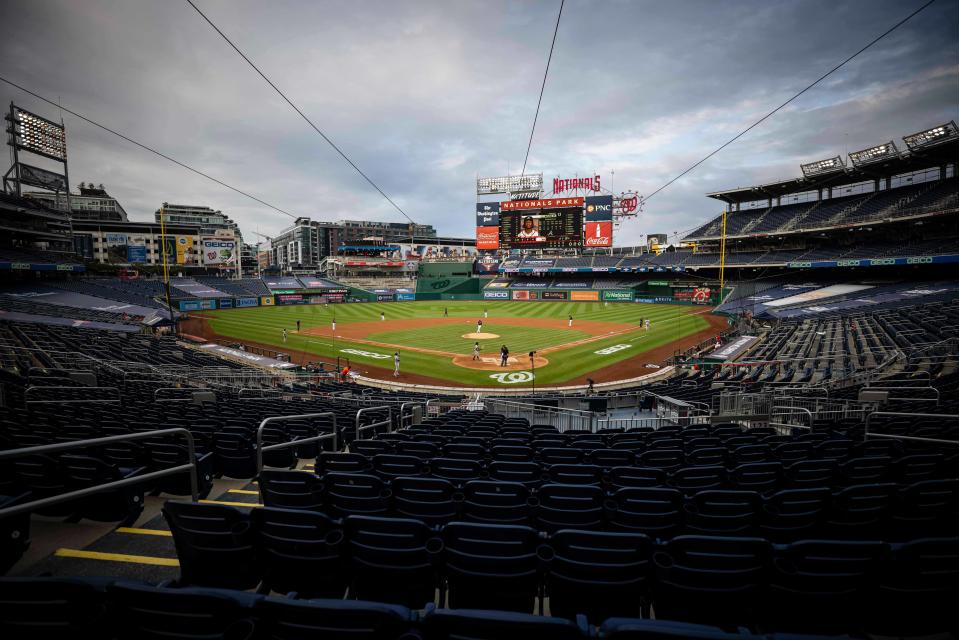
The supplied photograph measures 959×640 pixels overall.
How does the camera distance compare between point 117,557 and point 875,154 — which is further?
point 875,154

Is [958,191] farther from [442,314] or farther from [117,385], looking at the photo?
[117,385]

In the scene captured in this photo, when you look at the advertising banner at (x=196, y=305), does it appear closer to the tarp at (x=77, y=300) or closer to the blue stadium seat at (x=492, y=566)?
the tarp at (x=77, y=300)

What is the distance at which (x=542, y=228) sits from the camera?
55.4m

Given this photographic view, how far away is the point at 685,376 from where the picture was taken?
22.5 metres

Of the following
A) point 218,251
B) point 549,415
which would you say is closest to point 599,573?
point 549,415

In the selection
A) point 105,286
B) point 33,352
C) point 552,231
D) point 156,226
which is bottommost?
point 33,352

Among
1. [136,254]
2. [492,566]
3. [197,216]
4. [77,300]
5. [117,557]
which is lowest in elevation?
[117,557]

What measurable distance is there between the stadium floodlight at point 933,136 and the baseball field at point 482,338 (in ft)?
83.8

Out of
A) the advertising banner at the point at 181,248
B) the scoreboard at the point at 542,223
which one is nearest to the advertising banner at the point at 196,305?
the advertising banner at the point at 181,248

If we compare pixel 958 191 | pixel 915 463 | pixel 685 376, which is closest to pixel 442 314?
pixel 685 376

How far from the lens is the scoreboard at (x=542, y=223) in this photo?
54.2m

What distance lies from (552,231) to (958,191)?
40.9 m

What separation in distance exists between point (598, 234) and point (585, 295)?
53.1 feet

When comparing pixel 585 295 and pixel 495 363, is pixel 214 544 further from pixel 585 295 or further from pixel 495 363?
pixel 585 295
